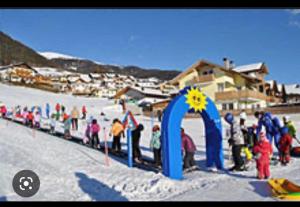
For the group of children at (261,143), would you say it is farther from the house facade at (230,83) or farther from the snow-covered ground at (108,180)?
the house facade at (230,83)

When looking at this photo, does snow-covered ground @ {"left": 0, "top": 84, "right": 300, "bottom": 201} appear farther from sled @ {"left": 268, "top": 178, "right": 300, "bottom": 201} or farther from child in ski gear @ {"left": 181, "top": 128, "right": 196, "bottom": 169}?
child in ski gear @ {"left": 181, "top": 128, "right": 196, "bottom": 169}

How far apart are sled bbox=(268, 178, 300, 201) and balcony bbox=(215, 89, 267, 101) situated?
3040 centimetres

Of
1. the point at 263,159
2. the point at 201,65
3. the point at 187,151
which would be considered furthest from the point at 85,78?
the point at 263,159

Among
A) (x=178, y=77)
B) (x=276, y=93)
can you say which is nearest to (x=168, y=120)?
(x=178, y=77)

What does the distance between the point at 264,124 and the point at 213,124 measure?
2.09 m

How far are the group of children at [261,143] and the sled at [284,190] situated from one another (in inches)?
59.0

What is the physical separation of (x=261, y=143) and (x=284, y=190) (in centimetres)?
226

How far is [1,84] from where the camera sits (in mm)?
50031

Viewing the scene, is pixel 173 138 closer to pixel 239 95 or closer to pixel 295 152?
pixel 295 152

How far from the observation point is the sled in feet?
18.6

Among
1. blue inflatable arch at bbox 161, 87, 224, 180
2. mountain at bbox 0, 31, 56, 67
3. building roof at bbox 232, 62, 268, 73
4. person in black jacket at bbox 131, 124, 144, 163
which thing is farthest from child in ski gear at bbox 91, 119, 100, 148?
mountain at bbox 0, 31, 56, 67

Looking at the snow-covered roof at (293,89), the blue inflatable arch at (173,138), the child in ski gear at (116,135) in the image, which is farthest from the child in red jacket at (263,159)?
the snow-covered roof at (293,89)
